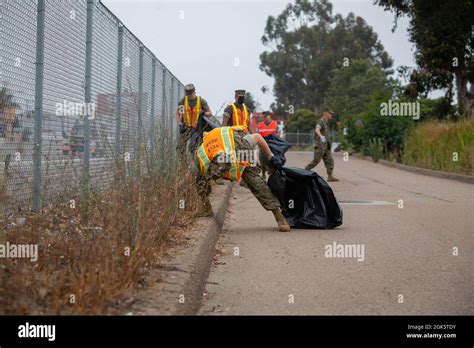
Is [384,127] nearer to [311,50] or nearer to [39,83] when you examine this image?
[39,83]

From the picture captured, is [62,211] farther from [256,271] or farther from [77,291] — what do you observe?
[77,291]

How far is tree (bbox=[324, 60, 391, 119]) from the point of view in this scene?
2525 inches

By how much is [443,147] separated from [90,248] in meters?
19.0

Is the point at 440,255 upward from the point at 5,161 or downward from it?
downward

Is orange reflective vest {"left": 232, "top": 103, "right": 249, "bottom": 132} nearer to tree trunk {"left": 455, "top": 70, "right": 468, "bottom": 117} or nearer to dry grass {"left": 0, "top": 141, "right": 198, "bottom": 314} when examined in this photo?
dry grass {"left": 0, "top": 141, "right": 198, "bottom": 314}

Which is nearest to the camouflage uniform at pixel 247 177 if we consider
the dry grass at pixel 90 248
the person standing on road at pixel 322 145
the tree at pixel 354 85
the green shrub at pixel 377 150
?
the dry grass at pixel 90 248

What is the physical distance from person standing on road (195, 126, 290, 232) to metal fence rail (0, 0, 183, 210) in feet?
1.62

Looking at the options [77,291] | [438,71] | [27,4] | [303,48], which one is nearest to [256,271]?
[77,291]

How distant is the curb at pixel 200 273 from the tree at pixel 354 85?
2198 inches

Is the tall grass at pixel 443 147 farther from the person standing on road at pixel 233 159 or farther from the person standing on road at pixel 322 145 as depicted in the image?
the person standing on road at pixel 233 159

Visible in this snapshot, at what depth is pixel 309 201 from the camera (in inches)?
367

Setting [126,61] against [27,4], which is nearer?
[27,4]
